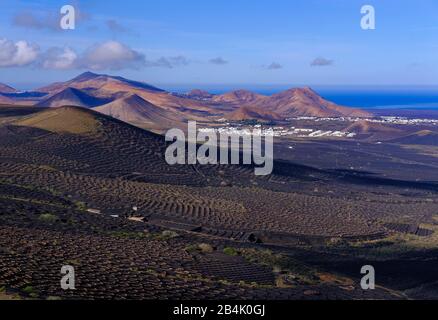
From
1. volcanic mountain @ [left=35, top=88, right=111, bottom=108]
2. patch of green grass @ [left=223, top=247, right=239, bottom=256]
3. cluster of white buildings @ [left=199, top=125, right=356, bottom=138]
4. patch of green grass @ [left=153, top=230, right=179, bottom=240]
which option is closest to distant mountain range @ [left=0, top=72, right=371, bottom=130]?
volcanic mountain @ [left=35, top=88, right=111, bottom=108]

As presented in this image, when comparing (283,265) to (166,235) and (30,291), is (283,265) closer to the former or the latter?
(166,235)

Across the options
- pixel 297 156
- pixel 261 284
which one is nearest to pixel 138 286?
pixel 261 284

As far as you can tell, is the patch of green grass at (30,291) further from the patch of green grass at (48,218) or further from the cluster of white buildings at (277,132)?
the cluster of white buildings at (277,132)

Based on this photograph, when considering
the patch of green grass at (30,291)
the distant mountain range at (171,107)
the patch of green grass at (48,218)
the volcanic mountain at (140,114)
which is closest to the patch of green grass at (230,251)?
the patch of green grass at (48,218)

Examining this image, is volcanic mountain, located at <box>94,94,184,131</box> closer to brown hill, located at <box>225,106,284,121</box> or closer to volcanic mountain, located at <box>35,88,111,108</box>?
brown hill, located at <box>225,106,284,121</box>
